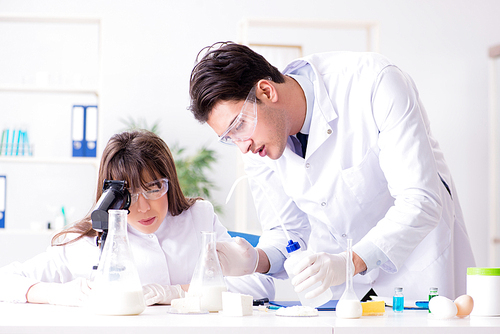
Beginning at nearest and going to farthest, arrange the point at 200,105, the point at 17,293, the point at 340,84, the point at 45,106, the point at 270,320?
the point at 270,320, the point at 17,293, the point at 200,105, the point at 340,84, the point at 45,106

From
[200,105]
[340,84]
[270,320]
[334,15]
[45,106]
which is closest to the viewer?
[270,320]

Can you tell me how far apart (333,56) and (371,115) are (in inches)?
10.7

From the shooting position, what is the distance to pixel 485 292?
1.12 meters

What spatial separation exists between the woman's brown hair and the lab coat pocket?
1.96ft

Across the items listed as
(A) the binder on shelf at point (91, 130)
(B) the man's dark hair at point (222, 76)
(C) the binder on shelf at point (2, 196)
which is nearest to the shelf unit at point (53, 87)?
(A) the binder on shelf at point (91, 130)

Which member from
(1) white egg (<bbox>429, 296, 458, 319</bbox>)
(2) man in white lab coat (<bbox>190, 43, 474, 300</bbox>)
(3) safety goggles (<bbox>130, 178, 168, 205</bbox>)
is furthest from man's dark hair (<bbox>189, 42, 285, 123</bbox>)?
(1) white egg (<bbox>429, 296, 458, 319</bbox>)

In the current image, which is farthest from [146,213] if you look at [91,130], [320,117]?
[91,130]

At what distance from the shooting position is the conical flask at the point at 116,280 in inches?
40.4

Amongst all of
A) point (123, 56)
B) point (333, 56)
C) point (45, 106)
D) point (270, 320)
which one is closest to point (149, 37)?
point (123, 56)

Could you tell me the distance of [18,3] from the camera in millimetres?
4094

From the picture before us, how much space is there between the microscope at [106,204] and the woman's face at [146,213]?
0.39 meters

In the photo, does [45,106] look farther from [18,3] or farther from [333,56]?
[333,56]

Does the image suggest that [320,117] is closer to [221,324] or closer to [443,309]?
[443,309]

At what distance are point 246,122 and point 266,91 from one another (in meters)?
0.13
